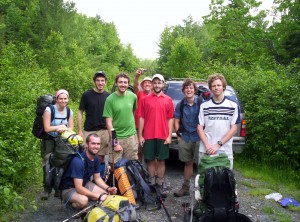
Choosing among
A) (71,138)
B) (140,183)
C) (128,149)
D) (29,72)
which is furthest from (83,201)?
(29,72)

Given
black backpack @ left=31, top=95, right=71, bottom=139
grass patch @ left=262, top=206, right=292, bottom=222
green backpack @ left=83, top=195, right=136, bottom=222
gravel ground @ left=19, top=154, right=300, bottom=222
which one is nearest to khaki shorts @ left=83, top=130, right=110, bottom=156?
black backpack @ left=31, top=95, right=71, bottom=139

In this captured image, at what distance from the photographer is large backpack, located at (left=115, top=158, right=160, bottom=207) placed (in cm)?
518

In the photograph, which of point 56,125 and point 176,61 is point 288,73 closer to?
point 56,125

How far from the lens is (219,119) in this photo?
4711 millimetres

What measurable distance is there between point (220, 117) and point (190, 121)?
3.17 ft

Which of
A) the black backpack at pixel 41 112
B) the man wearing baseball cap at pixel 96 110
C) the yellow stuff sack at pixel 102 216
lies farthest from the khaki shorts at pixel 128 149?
the yellow stuff sack at pixel 102 216

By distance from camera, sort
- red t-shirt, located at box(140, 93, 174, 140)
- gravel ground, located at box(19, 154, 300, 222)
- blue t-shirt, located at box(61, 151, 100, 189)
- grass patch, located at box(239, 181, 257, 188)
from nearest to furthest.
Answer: blue t-shirt, located at box(61, 151, 100, 189) < gravel ground, located at box(19, 154, 300, 222) < red t-shirt, located at box(140, 93, 174, 140) < grass patch, located at box(239, 181, 257, 188)

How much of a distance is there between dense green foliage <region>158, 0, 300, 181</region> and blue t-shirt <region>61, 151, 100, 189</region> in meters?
4.50

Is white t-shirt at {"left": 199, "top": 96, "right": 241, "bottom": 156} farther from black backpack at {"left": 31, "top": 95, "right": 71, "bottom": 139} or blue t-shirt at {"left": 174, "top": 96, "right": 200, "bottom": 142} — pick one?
black backpack at {"left": 31, "top": 95, "right": 71, "bottom": 139}

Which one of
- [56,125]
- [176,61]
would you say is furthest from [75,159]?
[176,61]

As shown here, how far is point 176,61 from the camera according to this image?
30.8 meters

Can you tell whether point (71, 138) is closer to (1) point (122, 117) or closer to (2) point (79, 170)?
(2) point (79, 170)

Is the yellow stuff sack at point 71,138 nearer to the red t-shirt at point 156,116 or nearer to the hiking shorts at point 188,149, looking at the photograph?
the red t-shirt at point 156,116

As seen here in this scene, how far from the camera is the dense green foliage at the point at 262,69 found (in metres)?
7.74
